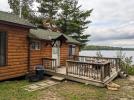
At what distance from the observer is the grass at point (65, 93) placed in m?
7.62

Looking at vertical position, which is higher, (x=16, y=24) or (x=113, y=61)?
(x=16, y=24)

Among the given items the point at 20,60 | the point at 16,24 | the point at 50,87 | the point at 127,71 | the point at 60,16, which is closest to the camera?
the point at 50,87

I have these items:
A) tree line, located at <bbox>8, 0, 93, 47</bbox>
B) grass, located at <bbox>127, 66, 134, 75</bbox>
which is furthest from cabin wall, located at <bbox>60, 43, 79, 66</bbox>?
tree line, located at <bbox>8, 0, 93, 47</bbox>

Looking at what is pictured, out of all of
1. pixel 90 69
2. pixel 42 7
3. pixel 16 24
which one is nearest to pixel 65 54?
pixel 90 69

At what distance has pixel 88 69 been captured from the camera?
Answer: 10.7 m

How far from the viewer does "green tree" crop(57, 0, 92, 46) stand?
1071 inches

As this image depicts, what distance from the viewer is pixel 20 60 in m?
10.8

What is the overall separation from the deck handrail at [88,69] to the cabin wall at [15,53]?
113 inches

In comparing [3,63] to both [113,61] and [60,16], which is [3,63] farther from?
[60,16]

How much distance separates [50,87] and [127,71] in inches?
316

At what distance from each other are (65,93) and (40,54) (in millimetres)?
4931

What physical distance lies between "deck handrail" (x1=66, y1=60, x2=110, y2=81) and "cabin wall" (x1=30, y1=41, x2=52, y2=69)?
2.45 meters

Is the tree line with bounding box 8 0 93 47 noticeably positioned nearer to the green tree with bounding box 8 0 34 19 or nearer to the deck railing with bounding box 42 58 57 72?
the green tree with bounding box 8 0 34 19

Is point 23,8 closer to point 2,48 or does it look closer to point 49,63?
point 49,63
